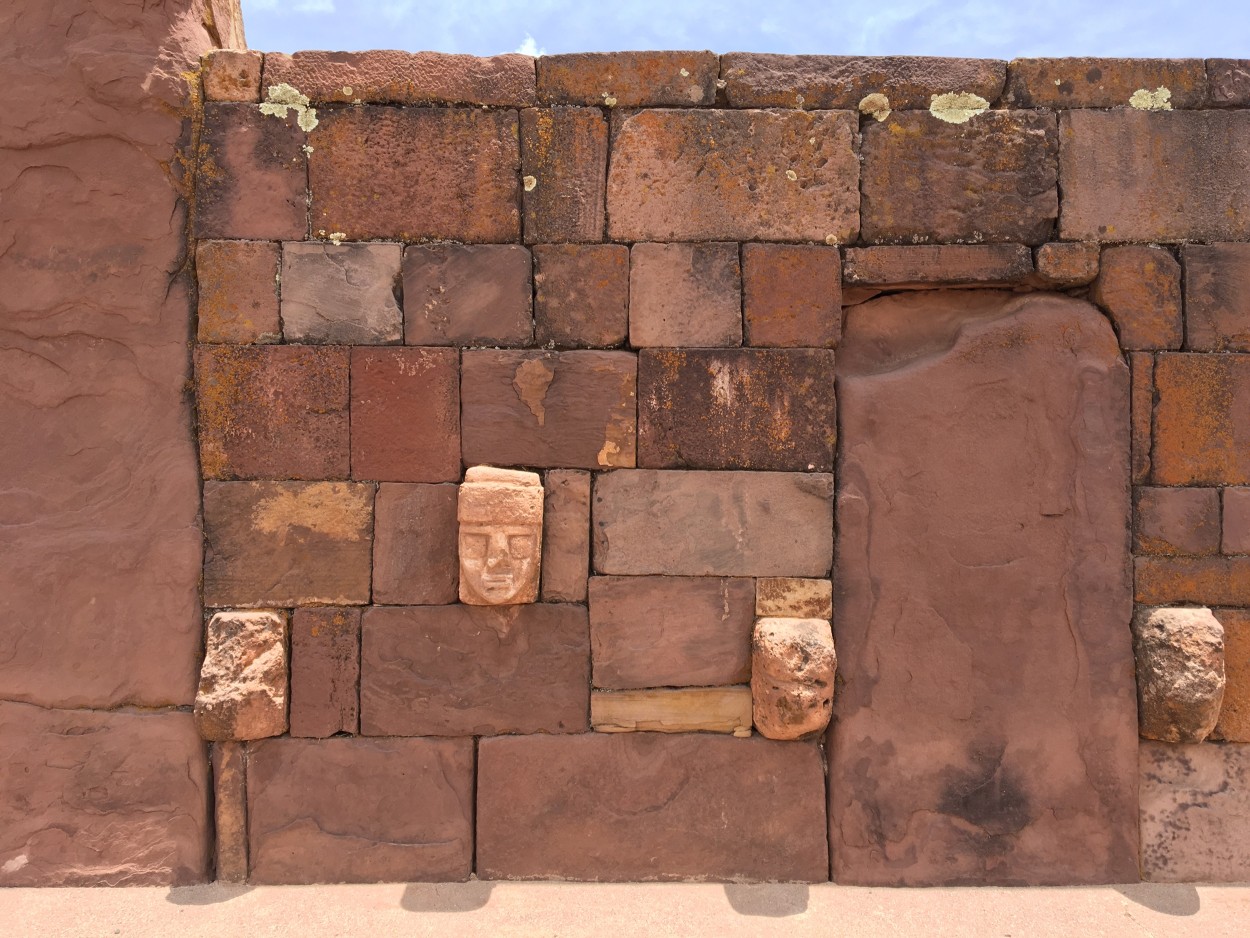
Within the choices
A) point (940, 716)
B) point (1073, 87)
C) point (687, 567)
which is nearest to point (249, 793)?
point (687, 567)

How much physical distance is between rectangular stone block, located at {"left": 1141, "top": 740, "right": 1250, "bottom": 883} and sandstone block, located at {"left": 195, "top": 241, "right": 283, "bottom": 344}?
447 cm

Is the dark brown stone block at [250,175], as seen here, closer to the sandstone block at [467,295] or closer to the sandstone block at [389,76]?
the sandstone block at [389,76]

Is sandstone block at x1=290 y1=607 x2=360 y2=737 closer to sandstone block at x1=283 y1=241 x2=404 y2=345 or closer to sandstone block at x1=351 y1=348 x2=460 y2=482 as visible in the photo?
sandstone block at x1=351 y1=348 x2=460 y2=482

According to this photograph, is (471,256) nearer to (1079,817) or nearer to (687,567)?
(687,567)

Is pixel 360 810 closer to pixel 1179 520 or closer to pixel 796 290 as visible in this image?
pixel 796 290

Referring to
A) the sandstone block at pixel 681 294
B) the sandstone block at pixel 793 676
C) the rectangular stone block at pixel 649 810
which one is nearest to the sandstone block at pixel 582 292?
the sandstone block at pixel 681 294

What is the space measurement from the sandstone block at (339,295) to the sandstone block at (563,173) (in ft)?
2.30

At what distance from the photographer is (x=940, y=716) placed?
12.0ft

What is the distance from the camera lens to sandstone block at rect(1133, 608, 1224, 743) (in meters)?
3.52

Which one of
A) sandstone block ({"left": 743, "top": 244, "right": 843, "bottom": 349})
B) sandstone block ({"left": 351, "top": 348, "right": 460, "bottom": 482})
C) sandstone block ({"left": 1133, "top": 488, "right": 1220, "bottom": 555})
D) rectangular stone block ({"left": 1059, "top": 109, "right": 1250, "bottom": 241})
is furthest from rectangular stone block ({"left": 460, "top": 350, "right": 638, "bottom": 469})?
sandstone block ({"left": 1133, "top": 488, "right": 1220, "bottom": 555})

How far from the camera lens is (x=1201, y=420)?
12.2 feet

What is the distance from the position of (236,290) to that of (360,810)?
241cm

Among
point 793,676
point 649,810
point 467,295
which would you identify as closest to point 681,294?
point 467,295

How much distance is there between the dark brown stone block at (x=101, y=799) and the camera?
141 inches
